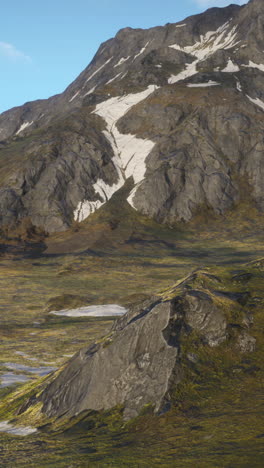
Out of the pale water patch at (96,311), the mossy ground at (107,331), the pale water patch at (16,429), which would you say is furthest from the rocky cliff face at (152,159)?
the pale water patch at (16,429)

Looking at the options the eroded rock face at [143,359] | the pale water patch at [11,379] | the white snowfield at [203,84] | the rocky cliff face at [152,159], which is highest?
the white snowfield at [203,84]

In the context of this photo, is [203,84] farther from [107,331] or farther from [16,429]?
[16,429]

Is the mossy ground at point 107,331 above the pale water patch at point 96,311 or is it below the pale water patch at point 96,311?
above

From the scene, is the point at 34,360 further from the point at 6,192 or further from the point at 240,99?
the point at 240,99

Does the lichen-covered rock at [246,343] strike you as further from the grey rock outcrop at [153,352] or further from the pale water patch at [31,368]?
the pale water patch at [31,368]

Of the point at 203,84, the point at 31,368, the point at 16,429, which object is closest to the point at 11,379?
the point at 31,368

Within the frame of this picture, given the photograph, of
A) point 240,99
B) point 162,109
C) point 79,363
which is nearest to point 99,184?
point 162,109
